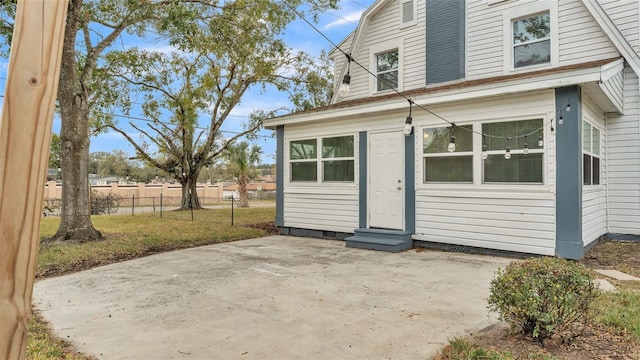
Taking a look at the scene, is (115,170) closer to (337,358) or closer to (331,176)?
(331,176)

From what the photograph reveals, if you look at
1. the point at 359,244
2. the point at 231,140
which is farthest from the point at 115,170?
the point at 359,244

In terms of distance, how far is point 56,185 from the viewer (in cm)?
2419

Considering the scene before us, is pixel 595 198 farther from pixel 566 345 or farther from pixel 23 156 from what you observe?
pixel 23 156

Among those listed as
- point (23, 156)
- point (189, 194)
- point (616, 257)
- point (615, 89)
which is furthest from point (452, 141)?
point (189, 194)

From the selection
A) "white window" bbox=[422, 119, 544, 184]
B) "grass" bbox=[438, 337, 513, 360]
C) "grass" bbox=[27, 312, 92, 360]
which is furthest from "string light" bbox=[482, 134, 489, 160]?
"grass" bbox=[27, 312, 92, 360]

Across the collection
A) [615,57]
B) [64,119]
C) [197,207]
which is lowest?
[197,207]

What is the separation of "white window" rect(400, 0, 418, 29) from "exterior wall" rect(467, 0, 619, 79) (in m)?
1.37

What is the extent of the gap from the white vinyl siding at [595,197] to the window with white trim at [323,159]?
4.21 m

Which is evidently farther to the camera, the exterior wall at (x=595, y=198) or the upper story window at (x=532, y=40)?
the upper story window at (x=532, y=40)

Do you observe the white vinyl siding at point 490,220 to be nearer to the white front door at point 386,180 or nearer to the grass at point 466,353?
the white front door at point 386,180

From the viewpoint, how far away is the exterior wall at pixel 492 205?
18.9ft

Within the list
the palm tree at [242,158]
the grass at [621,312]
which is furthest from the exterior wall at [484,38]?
the palm tree at [242,158]

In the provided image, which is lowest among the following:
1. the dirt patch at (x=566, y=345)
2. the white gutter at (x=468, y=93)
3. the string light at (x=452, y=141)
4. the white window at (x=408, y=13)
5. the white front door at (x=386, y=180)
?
the dirt patch at (x=566, y=345)

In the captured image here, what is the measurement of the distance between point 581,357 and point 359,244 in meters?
4.76
